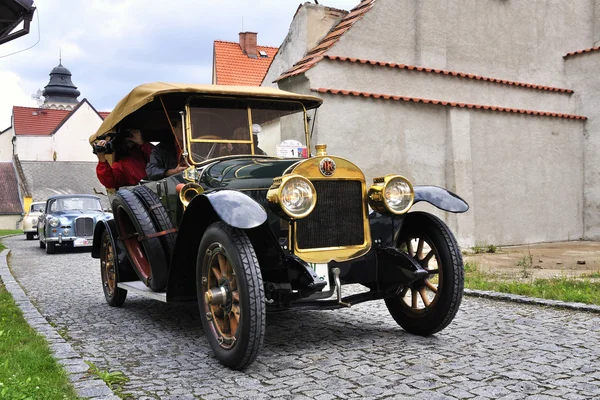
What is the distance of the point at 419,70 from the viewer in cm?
1199

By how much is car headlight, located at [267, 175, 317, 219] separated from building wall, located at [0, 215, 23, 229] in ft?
171

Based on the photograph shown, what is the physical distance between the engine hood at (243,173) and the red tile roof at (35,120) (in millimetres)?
63656

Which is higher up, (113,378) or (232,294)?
(232,294)

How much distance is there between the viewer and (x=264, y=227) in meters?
4.32

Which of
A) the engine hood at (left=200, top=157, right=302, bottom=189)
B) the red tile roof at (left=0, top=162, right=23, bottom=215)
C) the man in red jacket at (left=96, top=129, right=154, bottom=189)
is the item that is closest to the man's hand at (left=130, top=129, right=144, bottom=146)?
the man in red jacket at (left=96, top=129, right=154, bottom=189)

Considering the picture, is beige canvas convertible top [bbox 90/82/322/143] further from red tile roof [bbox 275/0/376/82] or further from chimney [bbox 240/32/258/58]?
chimney [bbox 240/32/258/58]

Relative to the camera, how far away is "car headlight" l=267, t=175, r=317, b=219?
420 cm

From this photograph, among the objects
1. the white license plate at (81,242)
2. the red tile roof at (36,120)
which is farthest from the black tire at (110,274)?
the red tile roof at (36,120)

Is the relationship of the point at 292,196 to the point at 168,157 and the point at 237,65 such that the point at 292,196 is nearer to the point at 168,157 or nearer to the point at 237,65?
the point at 168,157

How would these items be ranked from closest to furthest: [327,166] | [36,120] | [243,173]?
1. [327,166]
2. [243,173]
3. [36,120]

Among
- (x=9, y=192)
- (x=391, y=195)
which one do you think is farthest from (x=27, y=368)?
(x=9, y=192)

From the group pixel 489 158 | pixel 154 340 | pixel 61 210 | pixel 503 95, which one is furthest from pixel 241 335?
pixel 61 210

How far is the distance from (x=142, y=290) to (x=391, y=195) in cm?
243

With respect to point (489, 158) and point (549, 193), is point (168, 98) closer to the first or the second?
point (489, 158)
